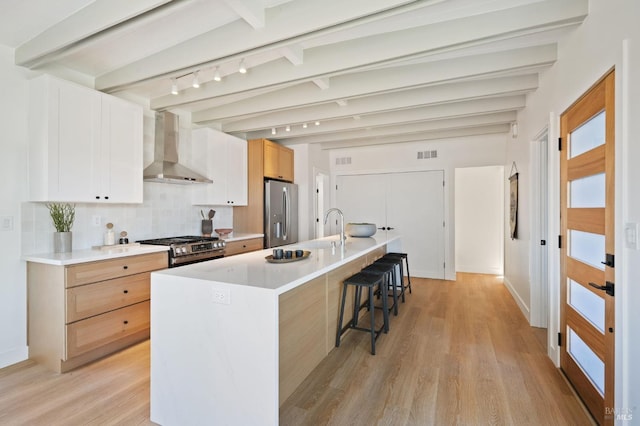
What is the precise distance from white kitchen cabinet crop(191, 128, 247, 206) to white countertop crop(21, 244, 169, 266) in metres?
1.39

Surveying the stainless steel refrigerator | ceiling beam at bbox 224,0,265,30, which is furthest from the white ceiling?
the stainless steel refrigerator

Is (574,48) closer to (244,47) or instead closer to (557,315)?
(557,315)

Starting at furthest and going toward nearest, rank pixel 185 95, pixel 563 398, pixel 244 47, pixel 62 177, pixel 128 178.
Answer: pixel 185 95 → pixel 128 178 → pixel 62 177 → pixel 244 47 → pixel 563 398

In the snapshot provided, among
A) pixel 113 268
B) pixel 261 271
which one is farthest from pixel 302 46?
pixel 113 268

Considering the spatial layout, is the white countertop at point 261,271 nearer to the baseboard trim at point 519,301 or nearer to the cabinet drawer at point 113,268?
the cabinet drawer at point 113,268

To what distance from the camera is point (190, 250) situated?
10.8 ft

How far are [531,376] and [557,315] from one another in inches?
21.0

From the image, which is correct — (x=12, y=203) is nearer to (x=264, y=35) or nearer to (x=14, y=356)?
(x=14, y=356)

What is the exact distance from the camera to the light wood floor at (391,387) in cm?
183

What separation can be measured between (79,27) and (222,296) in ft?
6.93

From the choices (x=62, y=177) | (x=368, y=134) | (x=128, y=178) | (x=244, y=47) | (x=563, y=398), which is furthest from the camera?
(x=368, y=134)

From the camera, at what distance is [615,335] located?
1.52 metres

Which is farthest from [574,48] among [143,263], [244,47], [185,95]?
[143,263]

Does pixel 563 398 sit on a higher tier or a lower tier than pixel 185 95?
lower
